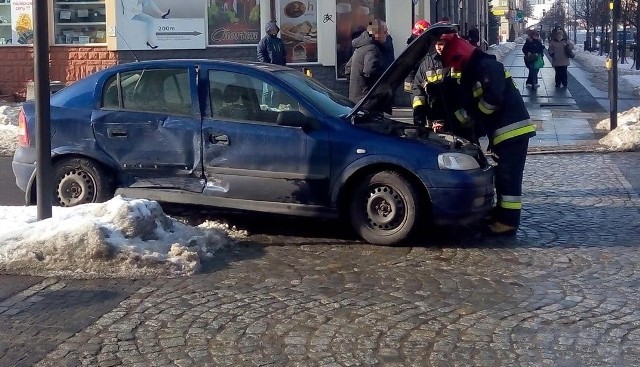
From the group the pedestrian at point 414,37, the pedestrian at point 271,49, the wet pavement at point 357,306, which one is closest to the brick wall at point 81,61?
the pedestrian at point 271,49

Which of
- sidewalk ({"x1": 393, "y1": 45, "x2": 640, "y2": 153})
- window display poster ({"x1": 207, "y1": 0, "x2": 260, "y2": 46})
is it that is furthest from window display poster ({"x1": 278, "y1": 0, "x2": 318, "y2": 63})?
sidewalk ({"x1": 393, "y1": 45, "x2": 640, "y2": 153})

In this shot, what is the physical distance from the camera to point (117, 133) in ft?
28.7

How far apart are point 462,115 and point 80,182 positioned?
343 centimetres

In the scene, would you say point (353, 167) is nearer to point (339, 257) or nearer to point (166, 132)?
point (339, 257)

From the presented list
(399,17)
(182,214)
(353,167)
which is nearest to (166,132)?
(182,214)

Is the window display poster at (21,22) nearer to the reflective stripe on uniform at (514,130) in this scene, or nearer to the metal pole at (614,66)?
the metal pole at (614,66)

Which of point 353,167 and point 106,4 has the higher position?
point 106,4

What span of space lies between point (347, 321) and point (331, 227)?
2964mm

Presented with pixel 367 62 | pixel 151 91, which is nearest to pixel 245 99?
pixel 151 91

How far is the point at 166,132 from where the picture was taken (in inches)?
339

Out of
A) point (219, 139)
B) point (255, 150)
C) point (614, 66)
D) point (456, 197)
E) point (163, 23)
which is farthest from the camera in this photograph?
point (163, 23)

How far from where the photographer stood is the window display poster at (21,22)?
858 inches

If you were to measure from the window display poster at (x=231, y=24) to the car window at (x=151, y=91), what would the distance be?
40.3 ft

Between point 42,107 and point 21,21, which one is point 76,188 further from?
point 21,21
